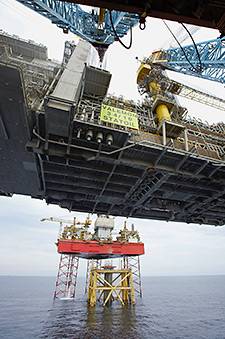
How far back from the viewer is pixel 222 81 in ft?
107

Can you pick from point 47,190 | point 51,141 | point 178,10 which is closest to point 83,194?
point 47,190

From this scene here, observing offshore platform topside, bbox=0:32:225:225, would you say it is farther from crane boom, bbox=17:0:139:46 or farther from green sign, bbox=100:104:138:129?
crane boom, bbox=17:0:139:46

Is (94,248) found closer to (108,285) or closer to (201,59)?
(108,285)

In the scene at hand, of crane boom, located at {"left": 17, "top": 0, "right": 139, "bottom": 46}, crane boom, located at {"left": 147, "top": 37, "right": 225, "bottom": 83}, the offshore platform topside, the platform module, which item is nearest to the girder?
crane boom, located at {"left": 147, "top": 37, "right": 225, "bottom": 83}

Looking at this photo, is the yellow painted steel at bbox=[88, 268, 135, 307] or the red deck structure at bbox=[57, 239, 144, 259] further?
the yellow painted steel at bbox=[88, 268, 135, 307]

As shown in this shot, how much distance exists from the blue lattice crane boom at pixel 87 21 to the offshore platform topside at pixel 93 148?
31.7 ft

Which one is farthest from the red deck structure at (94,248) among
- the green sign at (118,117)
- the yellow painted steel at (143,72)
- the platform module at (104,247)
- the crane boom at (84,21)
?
the crane boom at (84,21)

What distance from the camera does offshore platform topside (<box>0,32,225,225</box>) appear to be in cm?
1053

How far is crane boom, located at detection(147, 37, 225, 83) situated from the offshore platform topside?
595 inches

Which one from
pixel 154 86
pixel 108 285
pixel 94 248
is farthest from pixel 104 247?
pixel 154 86

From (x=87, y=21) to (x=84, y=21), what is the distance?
0.41 meters

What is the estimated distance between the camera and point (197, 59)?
101 ft

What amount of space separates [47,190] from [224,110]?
33656mm

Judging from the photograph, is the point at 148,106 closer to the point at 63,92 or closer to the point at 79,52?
the point at 79,52
